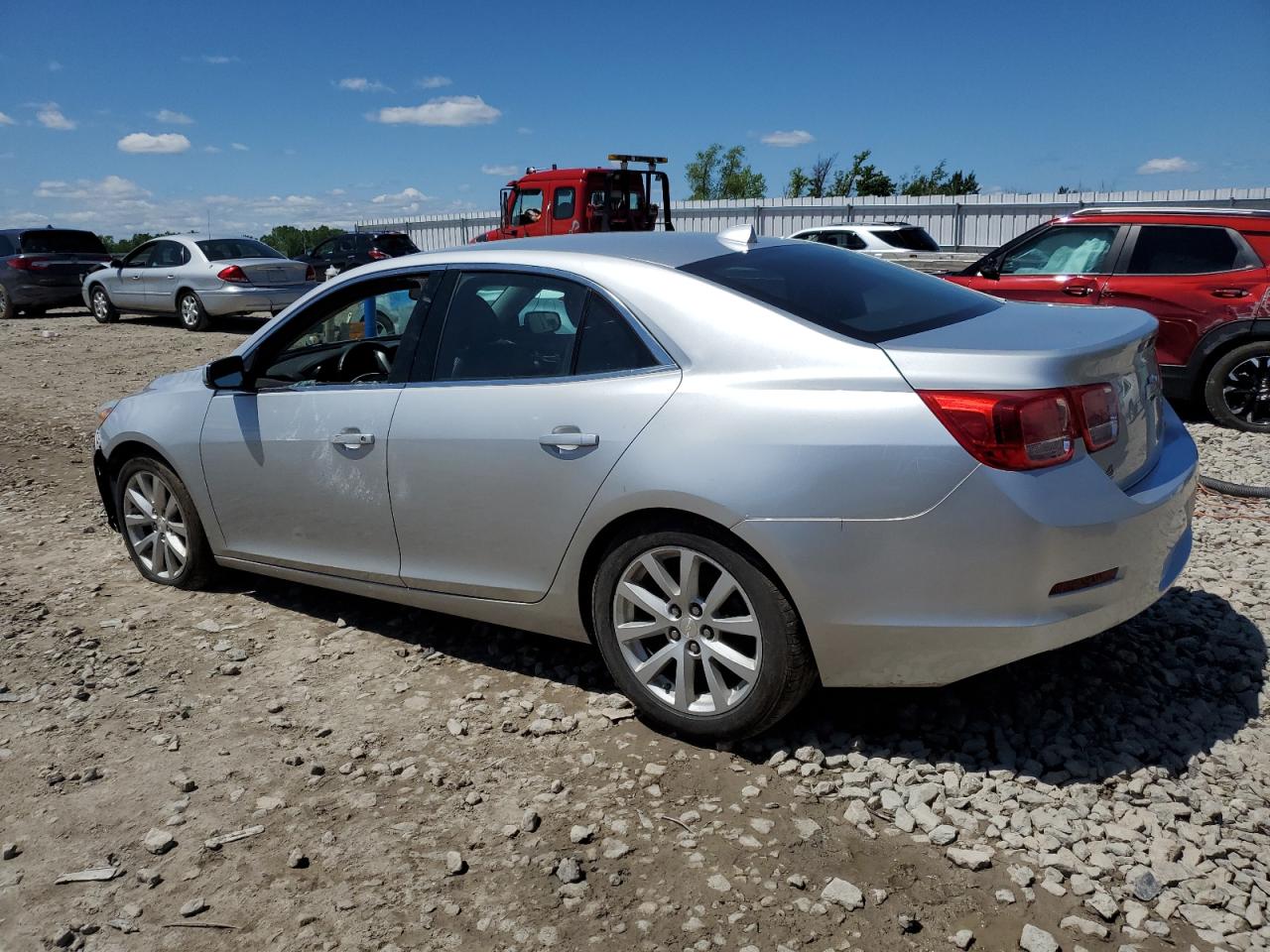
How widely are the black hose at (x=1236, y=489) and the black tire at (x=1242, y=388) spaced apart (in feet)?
6.87

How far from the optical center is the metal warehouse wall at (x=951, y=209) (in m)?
24.9

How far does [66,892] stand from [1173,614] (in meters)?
4.06

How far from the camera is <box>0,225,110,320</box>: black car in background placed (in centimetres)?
1961

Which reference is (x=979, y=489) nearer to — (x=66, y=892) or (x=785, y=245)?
(x=785, y=245)

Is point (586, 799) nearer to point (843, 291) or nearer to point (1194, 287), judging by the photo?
point (843, 291)

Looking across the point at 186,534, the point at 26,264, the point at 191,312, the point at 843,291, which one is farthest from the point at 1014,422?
the point at 26,264

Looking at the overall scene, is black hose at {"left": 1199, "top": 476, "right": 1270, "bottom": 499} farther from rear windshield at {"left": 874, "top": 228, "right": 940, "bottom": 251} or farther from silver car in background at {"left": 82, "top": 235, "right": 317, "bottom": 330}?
rear windshield at {"left": 874, "top": 228, "right": 940, "bottom": 251}

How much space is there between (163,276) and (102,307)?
7.64 feet

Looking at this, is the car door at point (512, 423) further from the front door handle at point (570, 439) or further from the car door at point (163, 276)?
the car door at point (163, 276)

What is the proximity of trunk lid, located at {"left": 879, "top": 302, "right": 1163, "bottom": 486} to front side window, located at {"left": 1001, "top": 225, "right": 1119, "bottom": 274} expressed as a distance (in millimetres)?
5588

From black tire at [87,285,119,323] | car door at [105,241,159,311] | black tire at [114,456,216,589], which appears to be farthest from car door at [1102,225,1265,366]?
black tire at [87,285,119,323]

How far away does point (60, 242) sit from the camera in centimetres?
2041

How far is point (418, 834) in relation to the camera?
3092 mm

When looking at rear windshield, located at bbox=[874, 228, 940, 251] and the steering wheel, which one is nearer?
the steering wheel
